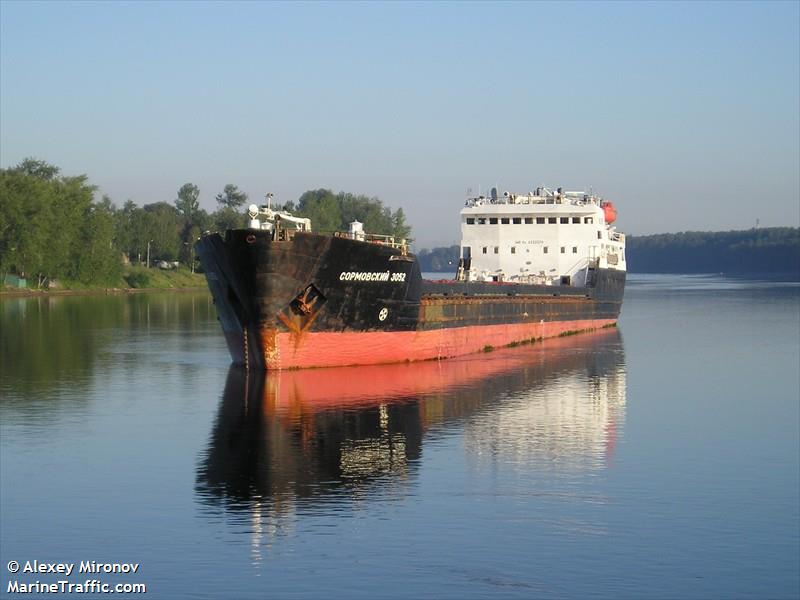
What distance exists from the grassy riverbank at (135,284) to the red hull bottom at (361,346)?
66484mm

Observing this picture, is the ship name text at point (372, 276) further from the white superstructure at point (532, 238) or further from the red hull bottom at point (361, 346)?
the white superstructure at point (532, 238)

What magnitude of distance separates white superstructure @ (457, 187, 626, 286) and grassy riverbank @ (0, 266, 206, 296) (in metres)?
56.1

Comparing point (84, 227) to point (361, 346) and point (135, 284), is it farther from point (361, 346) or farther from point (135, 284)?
point (361, 346)

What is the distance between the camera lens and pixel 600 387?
1394 inches

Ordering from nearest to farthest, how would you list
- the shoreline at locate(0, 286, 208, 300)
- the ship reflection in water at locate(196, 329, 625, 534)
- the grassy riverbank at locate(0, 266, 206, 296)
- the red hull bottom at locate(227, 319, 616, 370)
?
A: the ship reflection in water at locate(196, 329, 625, 534) < the red hull bottom at locate(227, 319, 616, 370) < the shoreline at locate(0, 286, 208, 300) < the grassy riverbank at locate(0, 266, 206, 296)

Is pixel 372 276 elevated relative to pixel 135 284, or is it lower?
lower

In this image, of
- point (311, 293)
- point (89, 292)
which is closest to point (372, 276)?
point (311, 293)

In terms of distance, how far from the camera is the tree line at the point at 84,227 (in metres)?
101

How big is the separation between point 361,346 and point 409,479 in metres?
15.1

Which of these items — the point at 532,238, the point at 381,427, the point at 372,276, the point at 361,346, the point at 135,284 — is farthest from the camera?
the point at 135,284

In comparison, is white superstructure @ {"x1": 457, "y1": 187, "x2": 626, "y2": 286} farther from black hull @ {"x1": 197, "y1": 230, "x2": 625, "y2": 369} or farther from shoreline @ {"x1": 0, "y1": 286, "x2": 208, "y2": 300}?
shoreline @ {"x1": 0, "y1": 286, "x2": 208, "y2": 300}

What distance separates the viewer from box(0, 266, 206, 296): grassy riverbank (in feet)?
347

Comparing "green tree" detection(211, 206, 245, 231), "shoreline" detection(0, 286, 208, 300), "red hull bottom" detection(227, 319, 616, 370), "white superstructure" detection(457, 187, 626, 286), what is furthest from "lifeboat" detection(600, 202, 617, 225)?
"green tree" detection(211, 206, 245, 231)

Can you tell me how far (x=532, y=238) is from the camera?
56812 millimetres
